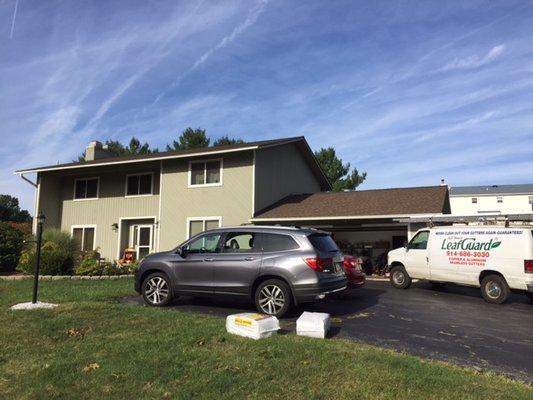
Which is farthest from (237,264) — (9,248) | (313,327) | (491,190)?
(491,190)

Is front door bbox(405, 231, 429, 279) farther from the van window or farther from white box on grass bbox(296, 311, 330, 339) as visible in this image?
white box on grass bbox(296, 311, 330, 339)

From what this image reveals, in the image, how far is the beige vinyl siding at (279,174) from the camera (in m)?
21.4

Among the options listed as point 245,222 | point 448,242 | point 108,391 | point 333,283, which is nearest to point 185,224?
point 245,222

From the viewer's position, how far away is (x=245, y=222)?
2073 centimetres

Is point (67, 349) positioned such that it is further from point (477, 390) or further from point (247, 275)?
point (477, 390)

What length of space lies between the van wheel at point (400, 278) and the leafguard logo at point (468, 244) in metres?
1.61

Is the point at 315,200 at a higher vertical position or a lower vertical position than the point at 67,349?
higher

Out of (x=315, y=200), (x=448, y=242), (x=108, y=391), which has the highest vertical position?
(x=315, y=200)

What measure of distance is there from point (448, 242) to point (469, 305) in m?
2.23

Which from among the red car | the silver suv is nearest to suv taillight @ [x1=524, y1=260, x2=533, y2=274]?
the red car

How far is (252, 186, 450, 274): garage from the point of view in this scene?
61.6ft

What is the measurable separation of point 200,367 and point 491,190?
7106 centimetres

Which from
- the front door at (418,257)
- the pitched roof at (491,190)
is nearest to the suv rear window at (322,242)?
the front door at (418,257)

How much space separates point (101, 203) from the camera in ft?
81.9
